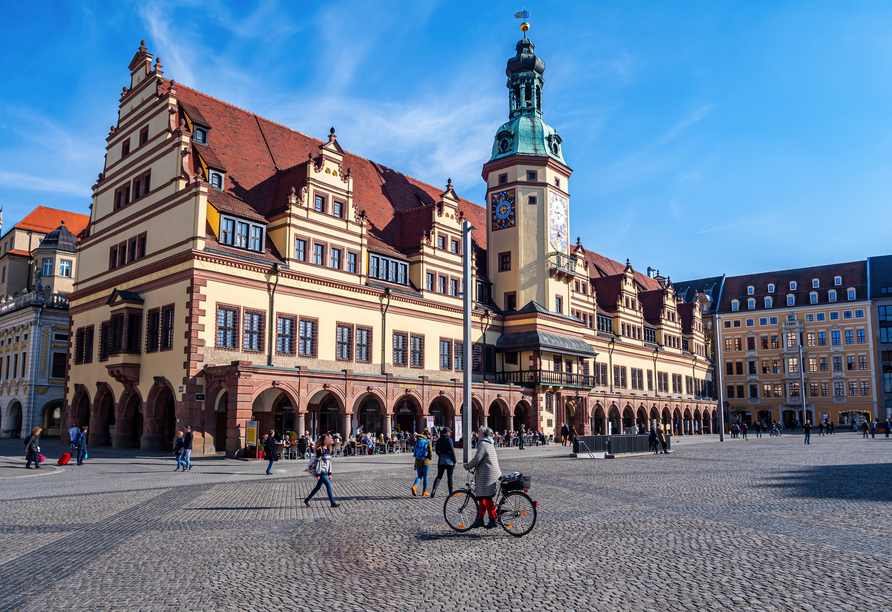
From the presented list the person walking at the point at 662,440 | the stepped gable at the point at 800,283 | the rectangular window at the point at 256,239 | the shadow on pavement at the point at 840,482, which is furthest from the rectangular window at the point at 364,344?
the stepped gable at the point at 800,283

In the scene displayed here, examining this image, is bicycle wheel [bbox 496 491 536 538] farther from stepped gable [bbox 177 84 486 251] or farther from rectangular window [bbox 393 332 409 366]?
rectangular window [bbox 393 332 409 366]

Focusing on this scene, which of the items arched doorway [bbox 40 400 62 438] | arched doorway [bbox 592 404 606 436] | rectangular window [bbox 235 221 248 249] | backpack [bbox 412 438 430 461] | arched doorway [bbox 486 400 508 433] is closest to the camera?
backpack [bbox 412 438 430 461]

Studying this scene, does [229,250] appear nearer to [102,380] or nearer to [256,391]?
[256,391]

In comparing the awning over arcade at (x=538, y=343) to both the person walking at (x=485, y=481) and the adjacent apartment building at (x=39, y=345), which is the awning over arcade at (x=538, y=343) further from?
the person walking at (x=485, y=481)

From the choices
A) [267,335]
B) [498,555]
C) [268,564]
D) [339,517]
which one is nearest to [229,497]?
[339,517]

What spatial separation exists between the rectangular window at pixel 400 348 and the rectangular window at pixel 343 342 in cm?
363

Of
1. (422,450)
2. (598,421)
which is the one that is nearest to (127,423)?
(422,450)

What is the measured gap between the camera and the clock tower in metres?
53.7

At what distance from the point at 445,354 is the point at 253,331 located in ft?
50.3

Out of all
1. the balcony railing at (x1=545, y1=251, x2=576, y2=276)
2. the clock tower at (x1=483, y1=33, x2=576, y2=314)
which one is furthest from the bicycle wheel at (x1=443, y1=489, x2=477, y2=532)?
the balcony railing at (x1=545, y1=251, x2=576, y2=276)

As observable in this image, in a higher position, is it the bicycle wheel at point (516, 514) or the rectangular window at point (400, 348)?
the rectangular window at point (400, 348)

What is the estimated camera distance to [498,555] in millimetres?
11008

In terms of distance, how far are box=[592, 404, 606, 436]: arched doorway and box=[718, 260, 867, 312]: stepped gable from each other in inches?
2043

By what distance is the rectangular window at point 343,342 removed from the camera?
39969 mm
